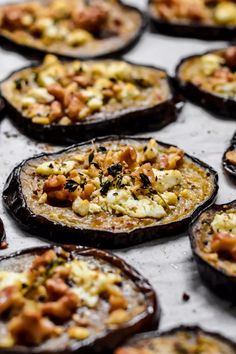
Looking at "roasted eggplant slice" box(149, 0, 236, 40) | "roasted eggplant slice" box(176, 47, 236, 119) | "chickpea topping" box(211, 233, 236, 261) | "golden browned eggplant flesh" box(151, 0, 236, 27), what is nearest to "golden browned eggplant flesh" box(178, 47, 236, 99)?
"roasted eggplant slice" box(176, 47, 236, 119)

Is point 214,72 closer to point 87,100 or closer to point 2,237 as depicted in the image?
point 87,100

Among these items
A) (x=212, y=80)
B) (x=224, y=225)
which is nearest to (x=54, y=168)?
(x=224, y=225)

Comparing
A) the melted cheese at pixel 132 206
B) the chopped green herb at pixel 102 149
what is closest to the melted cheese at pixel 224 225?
the melted cheese at pixel 132 206

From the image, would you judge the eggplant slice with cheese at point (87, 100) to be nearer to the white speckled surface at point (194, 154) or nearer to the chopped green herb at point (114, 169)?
the white speckled surface at point (194, 154)

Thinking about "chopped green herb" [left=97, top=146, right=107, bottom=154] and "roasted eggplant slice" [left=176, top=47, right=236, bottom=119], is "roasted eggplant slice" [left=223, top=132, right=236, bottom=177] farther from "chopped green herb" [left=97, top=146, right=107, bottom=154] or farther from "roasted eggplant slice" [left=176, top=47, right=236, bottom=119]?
"chopped green herb" [left=97, top=146, right=107, bottom=154]

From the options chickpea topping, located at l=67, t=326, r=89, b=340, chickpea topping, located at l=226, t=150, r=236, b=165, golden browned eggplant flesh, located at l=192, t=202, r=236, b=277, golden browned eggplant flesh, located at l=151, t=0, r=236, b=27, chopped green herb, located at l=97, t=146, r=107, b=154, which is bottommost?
chickpea topping, located at l=67, t=326, r=89, b=340

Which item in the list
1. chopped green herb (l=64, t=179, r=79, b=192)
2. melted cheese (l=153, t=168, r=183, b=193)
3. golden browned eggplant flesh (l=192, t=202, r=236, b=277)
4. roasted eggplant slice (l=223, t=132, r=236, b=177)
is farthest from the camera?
roasted eggplant slice (l=223, t=132, r=236, b=177)

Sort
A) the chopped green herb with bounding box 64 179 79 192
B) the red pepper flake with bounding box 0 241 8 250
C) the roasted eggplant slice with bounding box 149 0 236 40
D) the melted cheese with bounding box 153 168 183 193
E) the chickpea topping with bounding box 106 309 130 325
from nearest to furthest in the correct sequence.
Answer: the chickpea topping with bounding box 106 309 130 325 → the red pepper flake with bounding box 0 241 8 250 → the chopped green herb with bounding box 64 179 79 192 → the melted cheese with bounding box 153 168 183 193 → the roasted eggplant slice with bounding box 149 0 236 40

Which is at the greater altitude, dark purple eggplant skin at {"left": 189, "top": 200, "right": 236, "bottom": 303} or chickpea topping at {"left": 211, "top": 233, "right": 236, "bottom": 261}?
chickpea topping at {"left": 211, "top": 233, "right": 236, "bottom": 261}
